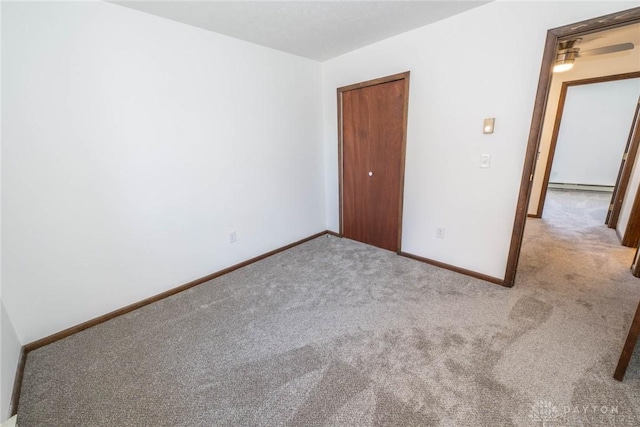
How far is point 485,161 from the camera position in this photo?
2.23m

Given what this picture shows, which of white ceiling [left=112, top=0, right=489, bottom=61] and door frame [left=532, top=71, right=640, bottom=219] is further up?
white ceiling [left=112, top=0, right=489, bottom=61]

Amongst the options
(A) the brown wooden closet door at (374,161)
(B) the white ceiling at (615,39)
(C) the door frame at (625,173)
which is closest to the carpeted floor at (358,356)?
(A) the brown wooden closet door at (374,161)

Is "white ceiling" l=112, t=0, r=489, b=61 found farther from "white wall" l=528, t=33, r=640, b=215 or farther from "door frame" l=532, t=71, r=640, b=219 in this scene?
"door frame" l=532, t=71, r=640, b=219

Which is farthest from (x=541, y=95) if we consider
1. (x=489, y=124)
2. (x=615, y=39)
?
(x=615, y=39)

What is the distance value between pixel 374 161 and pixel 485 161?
3.68 feet

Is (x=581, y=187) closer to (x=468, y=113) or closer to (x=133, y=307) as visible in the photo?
(x=468, y=113)

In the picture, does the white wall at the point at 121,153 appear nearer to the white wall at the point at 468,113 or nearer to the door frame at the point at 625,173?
the white wall at the point at 468,113

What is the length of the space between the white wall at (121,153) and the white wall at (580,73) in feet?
11.0

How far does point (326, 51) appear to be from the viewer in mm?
2852

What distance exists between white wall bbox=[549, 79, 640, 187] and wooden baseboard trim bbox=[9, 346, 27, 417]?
917cm

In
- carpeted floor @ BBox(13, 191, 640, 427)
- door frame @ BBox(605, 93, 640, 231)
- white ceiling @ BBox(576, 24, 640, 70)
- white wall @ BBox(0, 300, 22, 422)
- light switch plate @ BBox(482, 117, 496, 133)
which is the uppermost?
white ceiling @ BBox(576, 24, 640, 70)

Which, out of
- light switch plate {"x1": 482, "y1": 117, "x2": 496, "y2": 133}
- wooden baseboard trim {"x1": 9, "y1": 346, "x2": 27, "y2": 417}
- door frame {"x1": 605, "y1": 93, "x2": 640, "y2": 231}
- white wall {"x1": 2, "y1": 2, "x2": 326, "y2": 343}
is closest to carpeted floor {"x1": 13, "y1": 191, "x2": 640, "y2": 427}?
wooden baseboard trim {"x1": 9, "y1": 346, "x2": 27, "y2": 417}

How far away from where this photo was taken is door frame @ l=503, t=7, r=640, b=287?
161 cm


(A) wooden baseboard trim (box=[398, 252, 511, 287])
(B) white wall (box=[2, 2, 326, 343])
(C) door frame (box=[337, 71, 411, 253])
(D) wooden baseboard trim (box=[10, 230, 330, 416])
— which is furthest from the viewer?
(C) door frame (box=[337, 71, 411, 253])
